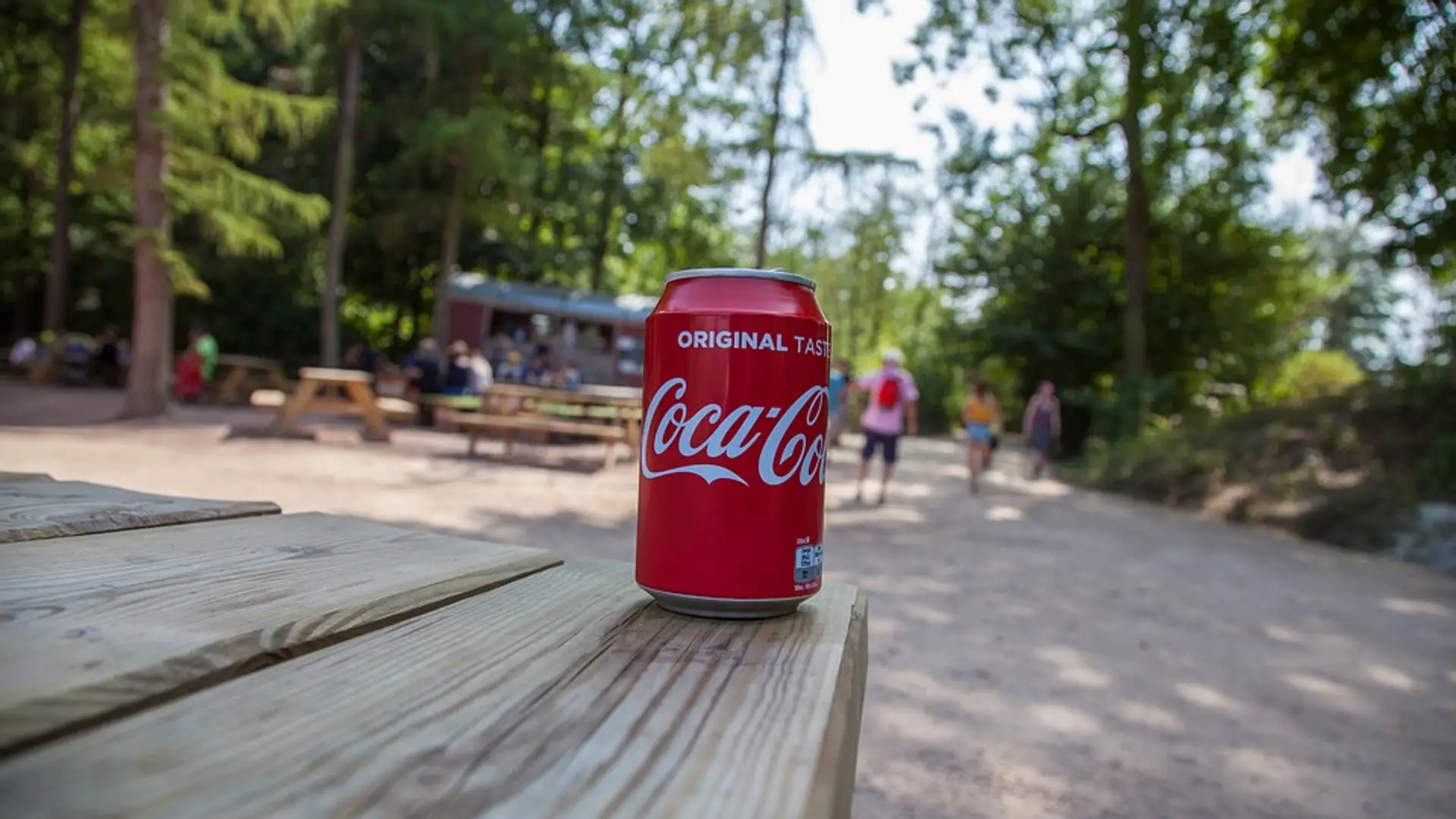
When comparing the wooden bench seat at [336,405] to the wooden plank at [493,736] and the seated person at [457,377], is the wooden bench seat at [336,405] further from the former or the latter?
the wooden plank at [493,736]

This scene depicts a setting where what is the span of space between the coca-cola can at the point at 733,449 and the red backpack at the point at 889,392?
367 inches

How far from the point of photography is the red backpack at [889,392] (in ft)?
33.9

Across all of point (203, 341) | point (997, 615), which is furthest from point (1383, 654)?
point (203, 341)

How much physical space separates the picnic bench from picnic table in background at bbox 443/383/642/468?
32.2 ft

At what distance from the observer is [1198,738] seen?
3.78 metres

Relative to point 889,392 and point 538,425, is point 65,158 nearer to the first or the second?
point 538,425

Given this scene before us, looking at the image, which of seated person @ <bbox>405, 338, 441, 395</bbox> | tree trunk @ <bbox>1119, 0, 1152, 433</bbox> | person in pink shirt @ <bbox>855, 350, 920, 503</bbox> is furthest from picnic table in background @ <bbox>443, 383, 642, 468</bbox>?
tree trunk @ <bbox>1119, 0, 1152, 433</bbox>

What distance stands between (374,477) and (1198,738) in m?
7.13

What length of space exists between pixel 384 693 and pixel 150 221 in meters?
13.2

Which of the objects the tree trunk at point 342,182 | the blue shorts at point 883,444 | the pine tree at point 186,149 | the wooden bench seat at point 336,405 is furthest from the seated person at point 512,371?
the blue shorts at point 883,444

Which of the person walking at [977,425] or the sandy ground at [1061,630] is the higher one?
the person walking at [977,425]

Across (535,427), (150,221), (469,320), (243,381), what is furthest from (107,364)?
(535,427)

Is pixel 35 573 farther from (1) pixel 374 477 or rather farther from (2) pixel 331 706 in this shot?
(1) pixel 374 477

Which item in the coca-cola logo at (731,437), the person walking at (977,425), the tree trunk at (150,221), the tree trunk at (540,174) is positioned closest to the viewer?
the coca-cola logo at (731,437)
